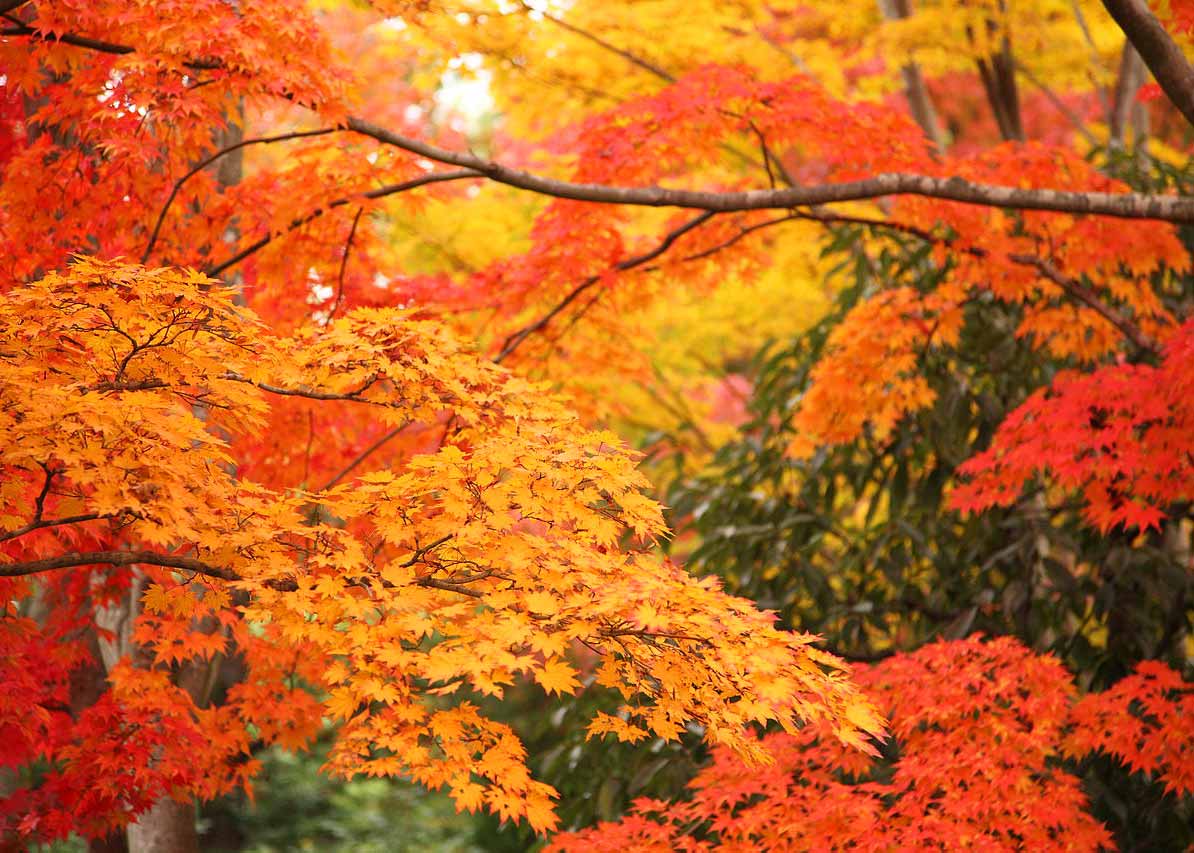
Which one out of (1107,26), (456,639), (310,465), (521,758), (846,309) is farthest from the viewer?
(1107,26)

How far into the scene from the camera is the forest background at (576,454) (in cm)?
304

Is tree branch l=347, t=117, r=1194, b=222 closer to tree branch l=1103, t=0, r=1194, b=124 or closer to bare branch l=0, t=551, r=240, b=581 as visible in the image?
tree branch l=1103, t=0, r=1194, b=124

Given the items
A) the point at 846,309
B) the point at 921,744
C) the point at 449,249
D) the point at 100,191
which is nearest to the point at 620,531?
the point at 921,744

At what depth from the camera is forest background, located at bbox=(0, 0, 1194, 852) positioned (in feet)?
9.96

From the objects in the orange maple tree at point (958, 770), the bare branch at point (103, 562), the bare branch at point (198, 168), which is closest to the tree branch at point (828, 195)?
the bare branch at point (198, 168)

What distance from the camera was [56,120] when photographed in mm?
4203

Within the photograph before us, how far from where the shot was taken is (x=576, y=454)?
3213 millimetres

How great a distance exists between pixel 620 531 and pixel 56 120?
270 cm

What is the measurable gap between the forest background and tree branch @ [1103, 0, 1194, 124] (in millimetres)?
23

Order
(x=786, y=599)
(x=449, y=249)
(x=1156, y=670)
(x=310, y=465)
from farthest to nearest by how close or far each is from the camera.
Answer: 1. (x=449, y=249)
2. (x=786, y=599)
3. (x=310, y=465)
4. (x=1156, y=670)

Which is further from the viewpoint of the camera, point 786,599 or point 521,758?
point 786,599

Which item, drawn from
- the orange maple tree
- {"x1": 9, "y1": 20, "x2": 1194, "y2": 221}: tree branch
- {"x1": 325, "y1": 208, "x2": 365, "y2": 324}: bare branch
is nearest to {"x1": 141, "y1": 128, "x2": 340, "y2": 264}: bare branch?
{"x1": 9, "y1": 20, "x2": 1194, "y2": 221}: tree branch

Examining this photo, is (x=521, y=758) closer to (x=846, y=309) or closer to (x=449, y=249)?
(x=846, y=309)

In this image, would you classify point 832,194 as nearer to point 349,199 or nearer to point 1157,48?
point 1157,48
